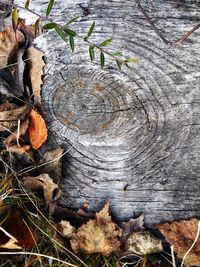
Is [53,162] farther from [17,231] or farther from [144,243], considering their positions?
[144,243]

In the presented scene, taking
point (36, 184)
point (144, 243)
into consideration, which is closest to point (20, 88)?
point (36, 184)

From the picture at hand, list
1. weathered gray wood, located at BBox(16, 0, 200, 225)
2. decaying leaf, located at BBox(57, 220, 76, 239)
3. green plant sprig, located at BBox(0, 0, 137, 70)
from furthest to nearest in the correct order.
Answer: decaying leaf, located at BBox(57, 220, 76, 239) → weathered gray wood, located at BBox(16, 0, 200, 225) → green plant sprig, located at BBox(0, 0, 137, 70)

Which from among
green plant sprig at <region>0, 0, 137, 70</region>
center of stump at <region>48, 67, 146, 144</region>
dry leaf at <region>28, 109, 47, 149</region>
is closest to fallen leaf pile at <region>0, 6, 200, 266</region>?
dry leaf at <region>28, 109, 47, 149</region>

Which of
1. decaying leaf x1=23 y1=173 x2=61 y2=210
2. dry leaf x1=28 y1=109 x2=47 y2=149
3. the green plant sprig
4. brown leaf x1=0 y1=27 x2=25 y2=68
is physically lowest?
decaying leaf x1=23 y1=173 x2=61 y2=210

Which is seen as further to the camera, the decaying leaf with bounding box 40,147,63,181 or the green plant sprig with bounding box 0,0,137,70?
the decaying leaf with bounding box 40,147,63,181

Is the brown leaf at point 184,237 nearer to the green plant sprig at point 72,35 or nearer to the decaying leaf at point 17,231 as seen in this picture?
the decaying leaf at point 17,231

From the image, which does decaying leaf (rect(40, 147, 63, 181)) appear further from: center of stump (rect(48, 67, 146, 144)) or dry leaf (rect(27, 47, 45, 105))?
dry leaf (rect(27, 47, 45, 105))

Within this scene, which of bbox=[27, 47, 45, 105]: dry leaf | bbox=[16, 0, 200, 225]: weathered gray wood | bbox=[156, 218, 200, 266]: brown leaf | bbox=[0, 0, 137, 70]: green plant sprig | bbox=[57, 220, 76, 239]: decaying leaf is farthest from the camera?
bbox=[57, 220, 76, 239]: decaying leaf
